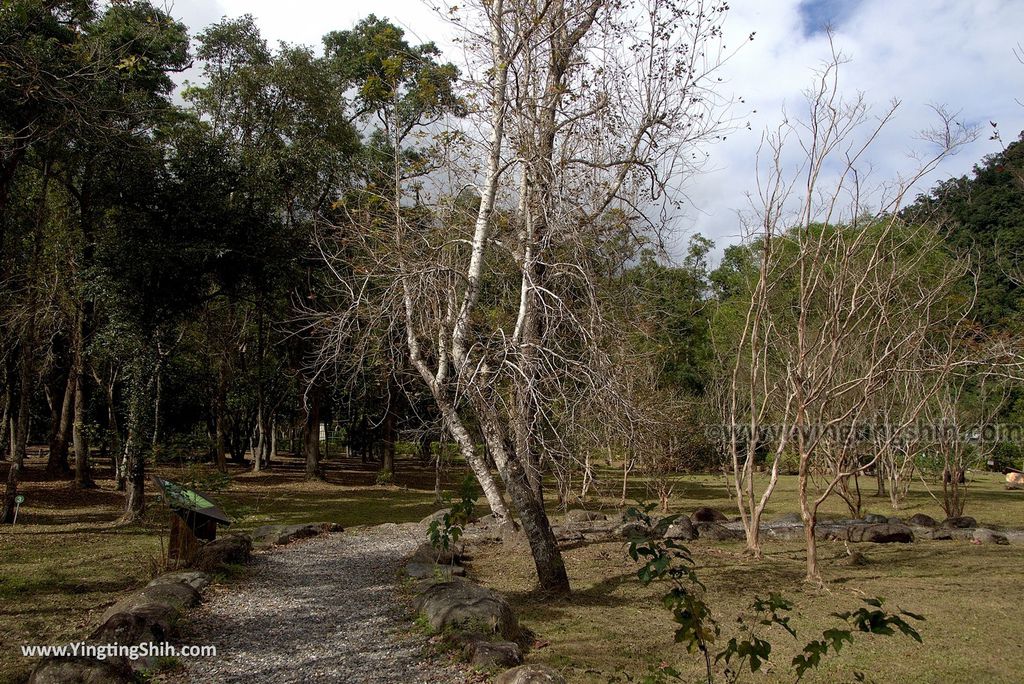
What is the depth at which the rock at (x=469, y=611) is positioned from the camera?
5.54 m

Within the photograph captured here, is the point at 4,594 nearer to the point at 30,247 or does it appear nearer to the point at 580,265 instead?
the point at 580,265

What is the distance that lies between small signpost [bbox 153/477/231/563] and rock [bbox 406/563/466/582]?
2.42 m

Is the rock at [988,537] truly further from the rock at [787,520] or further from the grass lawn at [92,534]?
the grass lawn at [92,534]

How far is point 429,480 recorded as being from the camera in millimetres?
23656

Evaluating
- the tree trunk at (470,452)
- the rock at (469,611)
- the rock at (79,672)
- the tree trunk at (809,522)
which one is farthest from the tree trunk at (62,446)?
the tree trunk at (809,522)

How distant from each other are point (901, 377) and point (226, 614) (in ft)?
49.7

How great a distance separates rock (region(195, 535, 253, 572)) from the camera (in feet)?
25.9

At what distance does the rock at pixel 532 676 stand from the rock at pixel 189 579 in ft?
12.9

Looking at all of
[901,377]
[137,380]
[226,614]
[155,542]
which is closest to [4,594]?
[226,614]

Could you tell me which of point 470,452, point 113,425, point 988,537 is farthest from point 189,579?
point 988,537

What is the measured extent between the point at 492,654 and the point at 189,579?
3.68 metres

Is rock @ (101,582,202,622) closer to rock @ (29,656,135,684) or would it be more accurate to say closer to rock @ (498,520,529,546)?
rock @ (29,656,135,684)

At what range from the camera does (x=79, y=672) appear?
3.95m

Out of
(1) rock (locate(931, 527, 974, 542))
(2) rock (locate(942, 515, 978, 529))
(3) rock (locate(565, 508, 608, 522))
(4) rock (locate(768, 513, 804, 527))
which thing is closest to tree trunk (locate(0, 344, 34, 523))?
(3) rock (locate(565, 508, 608, 522))
